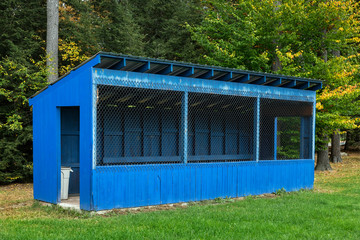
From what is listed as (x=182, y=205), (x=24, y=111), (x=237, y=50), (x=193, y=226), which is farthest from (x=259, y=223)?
(x=237, y=50)

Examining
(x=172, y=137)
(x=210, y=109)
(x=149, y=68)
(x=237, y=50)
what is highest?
(x=237, y=50)

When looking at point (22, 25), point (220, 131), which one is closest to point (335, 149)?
point (220, 131)

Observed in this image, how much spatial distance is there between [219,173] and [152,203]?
6.87 ft

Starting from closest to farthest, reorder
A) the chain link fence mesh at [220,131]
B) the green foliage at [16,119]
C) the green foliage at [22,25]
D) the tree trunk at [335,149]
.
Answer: the chain link fence mesh at [220,131] → the green foliage at [16,119] → the green foliage at [22,25] → the tree trunk at [335,149]

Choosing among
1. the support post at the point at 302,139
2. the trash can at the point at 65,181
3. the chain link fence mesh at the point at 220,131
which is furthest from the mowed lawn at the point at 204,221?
the chain link fence mesh at the point at 220,131

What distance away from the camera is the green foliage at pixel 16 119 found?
15156 mm

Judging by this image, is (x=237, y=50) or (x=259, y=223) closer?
(x=259, y=223)

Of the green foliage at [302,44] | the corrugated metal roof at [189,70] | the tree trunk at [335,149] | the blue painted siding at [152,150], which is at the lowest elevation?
the tree trunk at [335,149]

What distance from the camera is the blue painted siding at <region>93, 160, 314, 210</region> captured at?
8.67 meters

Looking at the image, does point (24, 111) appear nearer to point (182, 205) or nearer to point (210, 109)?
point (210, 109)

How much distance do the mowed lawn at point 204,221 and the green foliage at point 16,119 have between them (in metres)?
4.82

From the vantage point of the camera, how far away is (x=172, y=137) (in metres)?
13.8

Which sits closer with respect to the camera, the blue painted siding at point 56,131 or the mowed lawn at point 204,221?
the mowed lawn at point 204,221

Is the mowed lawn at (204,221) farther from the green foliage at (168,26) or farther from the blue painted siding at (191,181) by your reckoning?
the green foliage at (168,26)
